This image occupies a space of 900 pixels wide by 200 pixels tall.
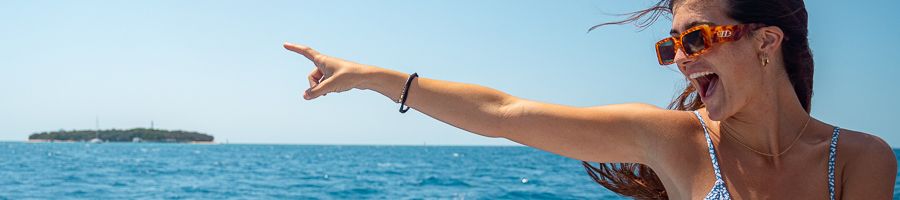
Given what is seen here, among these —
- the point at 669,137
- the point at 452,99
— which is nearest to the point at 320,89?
the point at 452,99

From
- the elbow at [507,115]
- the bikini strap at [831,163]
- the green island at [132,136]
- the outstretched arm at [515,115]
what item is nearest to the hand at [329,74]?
the outstretched arm at [515,115]

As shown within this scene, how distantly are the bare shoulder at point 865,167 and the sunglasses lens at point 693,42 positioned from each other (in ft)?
1.24

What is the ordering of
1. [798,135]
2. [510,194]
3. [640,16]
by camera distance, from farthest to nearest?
[510,194], [640,16], [798,135]

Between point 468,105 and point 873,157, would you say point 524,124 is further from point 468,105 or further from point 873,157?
point 873,157

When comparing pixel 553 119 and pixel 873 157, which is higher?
pixel 553 119

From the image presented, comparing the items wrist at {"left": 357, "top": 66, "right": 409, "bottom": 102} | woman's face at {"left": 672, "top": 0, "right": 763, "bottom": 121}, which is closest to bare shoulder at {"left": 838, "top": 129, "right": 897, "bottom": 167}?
woman's face at {"left": 672, "top": 0, "right": 763, "bottom": 121}

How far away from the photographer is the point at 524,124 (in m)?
1.80

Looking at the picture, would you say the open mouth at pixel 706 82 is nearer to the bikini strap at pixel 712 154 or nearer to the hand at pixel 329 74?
the bikini strap at pixel 712 154

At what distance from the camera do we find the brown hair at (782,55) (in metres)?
1.78

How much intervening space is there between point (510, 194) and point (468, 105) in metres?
20.9

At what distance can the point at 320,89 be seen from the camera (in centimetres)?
187

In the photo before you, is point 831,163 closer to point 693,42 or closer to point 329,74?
point 693,42

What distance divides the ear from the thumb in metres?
0.88

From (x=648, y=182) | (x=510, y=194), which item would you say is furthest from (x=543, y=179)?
(x=648, y=182)
